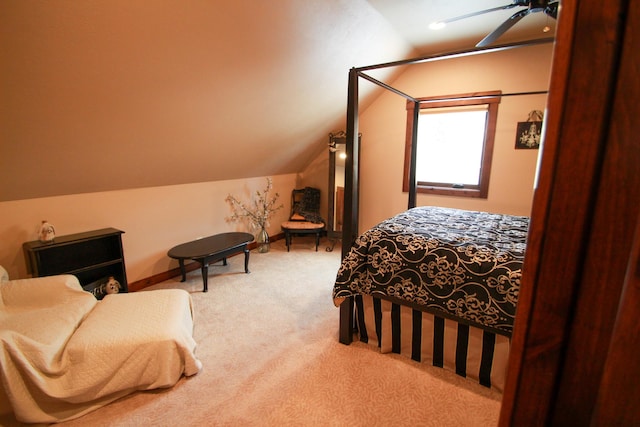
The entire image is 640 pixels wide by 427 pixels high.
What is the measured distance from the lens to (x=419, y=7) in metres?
2.58

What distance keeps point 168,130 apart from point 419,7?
7.95 ft

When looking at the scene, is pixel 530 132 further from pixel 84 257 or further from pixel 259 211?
pixel 84 257

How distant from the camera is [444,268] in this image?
6.08ft

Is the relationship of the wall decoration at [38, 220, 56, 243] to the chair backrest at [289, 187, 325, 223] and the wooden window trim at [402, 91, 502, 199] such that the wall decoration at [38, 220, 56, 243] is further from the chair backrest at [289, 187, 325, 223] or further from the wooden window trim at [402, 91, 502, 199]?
the wooden window trim at [402, 91, 502, 199]

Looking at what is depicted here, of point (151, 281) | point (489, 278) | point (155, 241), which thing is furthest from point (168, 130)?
point (489, 278)

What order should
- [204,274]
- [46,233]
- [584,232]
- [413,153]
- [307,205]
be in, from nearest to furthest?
[584,232]
[46,233]
[204,274]
[413,153]
[307,205]

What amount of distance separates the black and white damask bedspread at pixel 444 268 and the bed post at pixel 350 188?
125 millimetres

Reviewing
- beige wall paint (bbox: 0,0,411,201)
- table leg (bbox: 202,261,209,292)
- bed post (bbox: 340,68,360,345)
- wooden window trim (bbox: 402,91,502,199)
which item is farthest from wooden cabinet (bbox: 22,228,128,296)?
wooden window trim (bbox: 402,91,502,199)

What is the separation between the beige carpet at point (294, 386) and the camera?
1.66 metres

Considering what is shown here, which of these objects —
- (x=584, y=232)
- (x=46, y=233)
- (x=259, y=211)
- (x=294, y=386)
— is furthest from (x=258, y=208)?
(x=584, y=232)

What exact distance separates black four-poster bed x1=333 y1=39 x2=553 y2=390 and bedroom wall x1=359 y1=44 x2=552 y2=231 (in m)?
1.52

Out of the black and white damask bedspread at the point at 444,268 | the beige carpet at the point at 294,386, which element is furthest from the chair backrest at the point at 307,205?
the black and white damask bedspread at the point at 444,268

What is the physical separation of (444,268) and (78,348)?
7.01 feet

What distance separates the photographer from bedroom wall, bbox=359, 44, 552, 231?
344 cm
